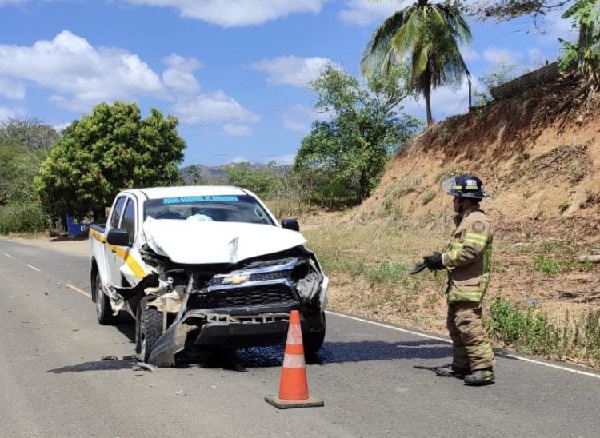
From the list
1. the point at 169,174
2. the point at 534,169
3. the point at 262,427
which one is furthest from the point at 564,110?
the point at 169,174

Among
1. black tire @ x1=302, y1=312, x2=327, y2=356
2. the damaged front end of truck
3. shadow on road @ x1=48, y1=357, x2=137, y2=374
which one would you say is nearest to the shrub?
shadow on road @ x1=48, y1=357, x2=137, y2=374

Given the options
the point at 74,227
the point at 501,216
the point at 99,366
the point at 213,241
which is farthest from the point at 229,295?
the point at 74,227

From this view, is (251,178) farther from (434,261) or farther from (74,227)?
(434,261)

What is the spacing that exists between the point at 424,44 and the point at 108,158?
2018cm

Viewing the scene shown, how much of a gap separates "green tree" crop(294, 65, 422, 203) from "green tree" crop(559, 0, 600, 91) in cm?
2003

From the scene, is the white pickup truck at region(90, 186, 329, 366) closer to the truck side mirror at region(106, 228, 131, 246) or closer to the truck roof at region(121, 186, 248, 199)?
the truck side mirror at region(106, 228, 131, 246)

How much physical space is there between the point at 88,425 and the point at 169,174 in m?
38.6

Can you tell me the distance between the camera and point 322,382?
6676 mm

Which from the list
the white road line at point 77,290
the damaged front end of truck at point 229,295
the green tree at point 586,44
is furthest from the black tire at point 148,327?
the white road line at point 77,290

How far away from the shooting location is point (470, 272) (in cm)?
652

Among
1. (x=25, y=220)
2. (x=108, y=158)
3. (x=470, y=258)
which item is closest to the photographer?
(x=470, y=258)

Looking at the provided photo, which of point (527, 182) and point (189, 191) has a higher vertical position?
point (527, 182)

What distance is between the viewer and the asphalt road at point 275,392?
527cm

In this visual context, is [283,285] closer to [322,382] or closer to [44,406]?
[322,382]
